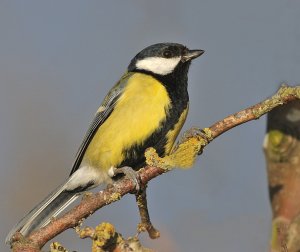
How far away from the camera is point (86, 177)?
2.62 meters

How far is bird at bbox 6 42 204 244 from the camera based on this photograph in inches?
94.7

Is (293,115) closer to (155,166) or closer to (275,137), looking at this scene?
(275,137)

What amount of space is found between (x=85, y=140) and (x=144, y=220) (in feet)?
4.28

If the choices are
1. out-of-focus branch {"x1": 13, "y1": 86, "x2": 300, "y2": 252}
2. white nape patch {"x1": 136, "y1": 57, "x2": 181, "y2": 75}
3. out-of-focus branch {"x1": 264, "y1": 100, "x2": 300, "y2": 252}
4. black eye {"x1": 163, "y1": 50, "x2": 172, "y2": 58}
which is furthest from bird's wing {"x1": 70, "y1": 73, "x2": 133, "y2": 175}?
out-of-focus branch {"x1": 264, "y1": 100, "x2": 300, "y2": 252}

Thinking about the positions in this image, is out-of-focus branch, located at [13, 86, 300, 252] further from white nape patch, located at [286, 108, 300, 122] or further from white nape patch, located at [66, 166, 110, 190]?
white nape patch, located at [66, 166, 110, 190]

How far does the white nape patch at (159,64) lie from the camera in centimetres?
267

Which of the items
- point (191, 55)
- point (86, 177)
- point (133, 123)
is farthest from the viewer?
point (191, 55)

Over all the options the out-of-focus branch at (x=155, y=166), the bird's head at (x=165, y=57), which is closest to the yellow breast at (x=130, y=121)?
the bird's head at (x=165, y=57)

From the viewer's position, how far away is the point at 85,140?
268 cm

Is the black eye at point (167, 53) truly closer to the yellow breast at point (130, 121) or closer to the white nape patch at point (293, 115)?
the yellow breast at point (130, 121)

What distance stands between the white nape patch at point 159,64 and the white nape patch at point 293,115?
1195mm

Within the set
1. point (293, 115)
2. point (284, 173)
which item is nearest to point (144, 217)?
point (284, 173)

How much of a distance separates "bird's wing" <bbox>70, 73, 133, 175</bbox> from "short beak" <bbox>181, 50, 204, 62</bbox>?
0.32 meters

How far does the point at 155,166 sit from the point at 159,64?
1.27m
